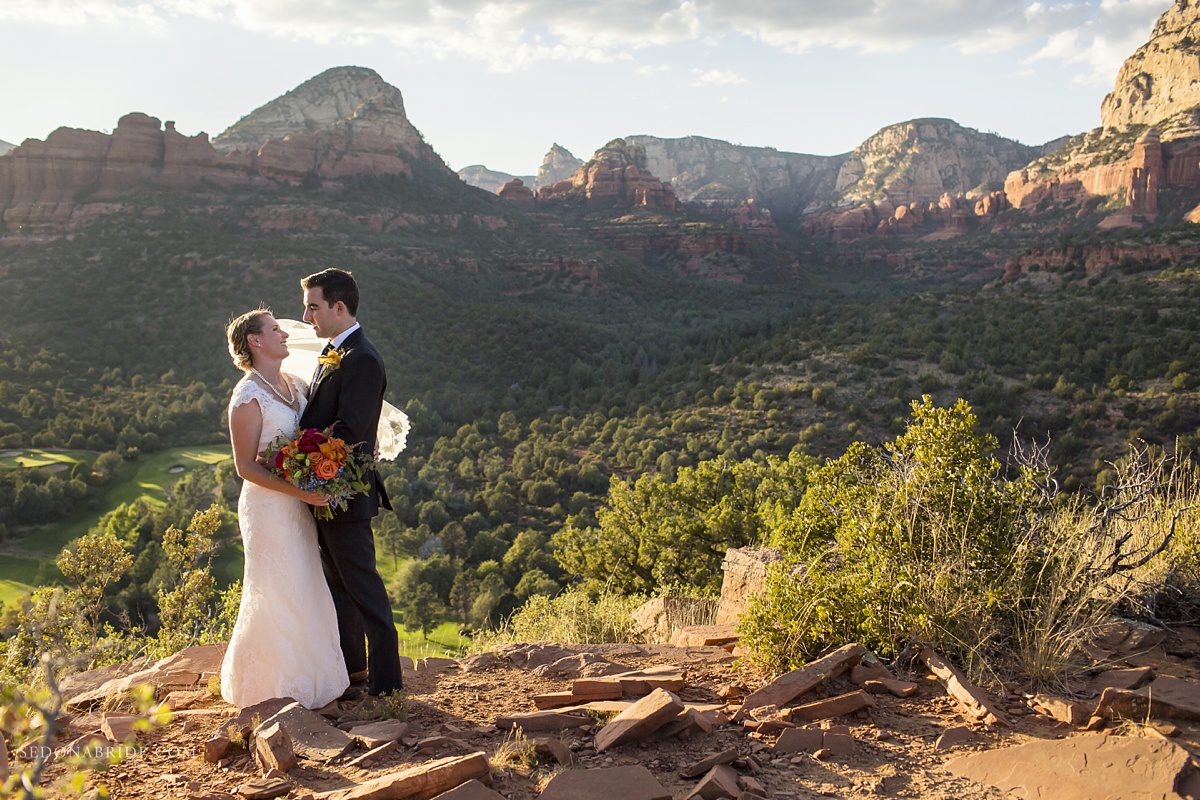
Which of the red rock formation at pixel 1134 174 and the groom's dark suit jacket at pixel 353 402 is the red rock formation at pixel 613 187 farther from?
the groom's dark suit jacket at pixel 353 402

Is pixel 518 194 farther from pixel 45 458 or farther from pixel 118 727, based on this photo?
pixel 118 727

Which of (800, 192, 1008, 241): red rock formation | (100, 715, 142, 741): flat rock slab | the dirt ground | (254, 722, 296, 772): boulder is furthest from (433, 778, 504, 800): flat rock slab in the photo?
(800, 192, 1008, 241): red rock formation

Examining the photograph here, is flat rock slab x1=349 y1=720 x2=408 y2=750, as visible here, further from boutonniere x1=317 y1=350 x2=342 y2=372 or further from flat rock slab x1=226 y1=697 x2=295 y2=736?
boutonniere x1=317 y1=350 x2=342 y2=372

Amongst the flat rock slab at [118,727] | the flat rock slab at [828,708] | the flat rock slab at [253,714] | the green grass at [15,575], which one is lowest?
the green grass at [15,575]

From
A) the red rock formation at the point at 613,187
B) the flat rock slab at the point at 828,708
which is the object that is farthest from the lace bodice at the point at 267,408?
the red rock formation at the point at 613,187

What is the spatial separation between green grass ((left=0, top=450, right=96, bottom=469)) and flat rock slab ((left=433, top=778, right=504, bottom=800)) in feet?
95.3

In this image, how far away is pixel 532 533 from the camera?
72.1 feet

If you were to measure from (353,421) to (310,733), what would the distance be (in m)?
Result: 1.48

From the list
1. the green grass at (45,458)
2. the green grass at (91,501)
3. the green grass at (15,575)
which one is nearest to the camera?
the green grass at (15,575)

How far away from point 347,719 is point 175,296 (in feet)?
136

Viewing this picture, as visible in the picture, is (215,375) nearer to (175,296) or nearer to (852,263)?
(175,296)

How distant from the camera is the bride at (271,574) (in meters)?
3.92

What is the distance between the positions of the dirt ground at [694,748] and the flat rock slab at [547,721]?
0.08m

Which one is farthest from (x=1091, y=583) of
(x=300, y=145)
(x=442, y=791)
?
(x=300, y=145)
